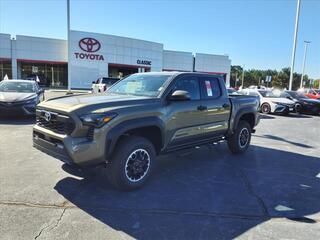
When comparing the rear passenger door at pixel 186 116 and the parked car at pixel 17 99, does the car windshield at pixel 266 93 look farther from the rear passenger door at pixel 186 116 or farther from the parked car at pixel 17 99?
the rear passenger door at pixel 186 116

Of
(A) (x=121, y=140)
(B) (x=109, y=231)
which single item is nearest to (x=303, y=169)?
(A) (x=121, y=140)

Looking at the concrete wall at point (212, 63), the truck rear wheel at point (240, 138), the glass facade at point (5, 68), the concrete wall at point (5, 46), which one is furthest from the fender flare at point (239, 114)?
the concrete wall at point (212, 63)

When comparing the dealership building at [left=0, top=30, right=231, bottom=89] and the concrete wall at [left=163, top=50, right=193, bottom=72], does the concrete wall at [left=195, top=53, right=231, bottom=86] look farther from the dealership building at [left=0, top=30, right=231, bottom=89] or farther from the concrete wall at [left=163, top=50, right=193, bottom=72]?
the dealership building at [left=0, top=30, right=231, bottom=89]

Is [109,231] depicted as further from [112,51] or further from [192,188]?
[112,51]

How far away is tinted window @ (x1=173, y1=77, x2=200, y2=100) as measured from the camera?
5492 millimetres

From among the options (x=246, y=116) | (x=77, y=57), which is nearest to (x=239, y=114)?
(x=246, y=116)

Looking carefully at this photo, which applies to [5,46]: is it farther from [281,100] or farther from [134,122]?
[134,122]

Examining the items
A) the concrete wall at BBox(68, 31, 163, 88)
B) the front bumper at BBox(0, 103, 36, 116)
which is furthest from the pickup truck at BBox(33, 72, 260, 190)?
the concrete wall at BBox(68, 31, 163, 88)

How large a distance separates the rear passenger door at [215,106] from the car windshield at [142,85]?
1.00 metres

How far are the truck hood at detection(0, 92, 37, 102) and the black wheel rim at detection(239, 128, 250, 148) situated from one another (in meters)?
7.85

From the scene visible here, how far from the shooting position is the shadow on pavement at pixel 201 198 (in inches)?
144

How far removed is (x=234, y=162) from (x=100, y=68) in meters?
38.1

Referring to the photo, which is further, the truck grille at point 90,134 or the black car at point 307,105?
the black car at point 307,105

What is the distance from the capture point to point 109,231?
3471 mm
